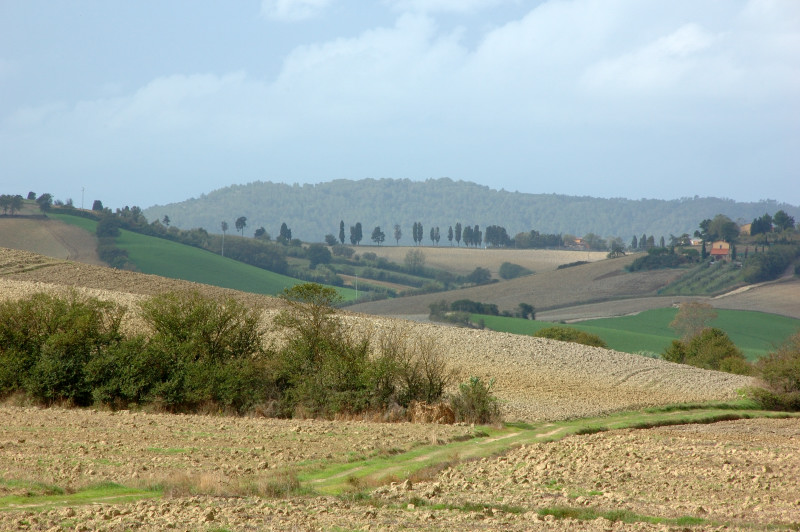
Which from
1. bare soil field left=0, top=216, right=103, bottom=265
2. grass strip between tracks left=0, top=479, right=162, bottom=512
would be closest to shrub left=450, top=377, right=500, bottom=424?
grass strip between tracks left=0, top=479, right=162, bottom=512

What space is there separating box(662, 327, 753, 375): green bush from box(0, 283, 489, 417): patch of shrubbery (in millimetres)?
31537

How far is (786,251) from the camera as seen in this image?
131625 mm

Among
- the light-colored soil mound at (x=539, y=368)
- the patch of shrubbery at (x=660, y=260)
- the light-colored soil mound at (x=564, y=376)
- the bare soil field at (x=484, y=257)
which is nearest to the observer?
the light-colored soil mound at (x=564, y=376)

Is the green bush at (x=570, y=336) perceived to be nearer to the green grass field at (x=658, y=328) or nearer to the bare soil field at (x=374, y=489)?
the green grass field at (x=658, y=328)

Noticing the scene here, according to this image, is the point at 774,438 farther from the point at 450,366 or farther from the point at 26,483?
the point at 26,483

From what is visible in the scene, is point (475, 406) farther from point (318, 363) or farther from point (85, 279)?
point (85, 279)

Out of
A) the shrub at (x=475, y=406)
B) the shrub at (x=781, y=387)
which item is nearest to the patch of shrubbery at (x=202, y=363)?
the shrub at (x=475, y=406)

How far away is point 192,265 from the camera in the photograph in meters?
131

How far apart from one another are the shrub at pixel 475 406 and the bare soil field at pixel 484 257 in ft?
Result: 436

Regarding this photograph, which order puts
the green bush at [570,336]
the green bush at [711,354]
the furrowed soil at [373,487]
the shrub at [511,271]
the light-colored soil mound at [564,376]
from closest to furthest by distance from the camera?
the furrowed soil at [373,487], the light-colored soil mound at [564,376], the green bush at [711,354], the green bush at [570,336], the shrub at [511,271]

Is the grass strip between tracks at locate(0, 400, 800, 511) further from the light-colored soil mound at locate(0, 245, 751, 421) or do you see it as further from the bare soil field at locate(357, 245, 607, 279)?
the bare soil field at locate(357, 245, 607, 279)

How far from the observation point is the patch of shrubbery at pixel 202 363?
86.0 ft

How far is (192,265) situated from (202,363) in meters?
107

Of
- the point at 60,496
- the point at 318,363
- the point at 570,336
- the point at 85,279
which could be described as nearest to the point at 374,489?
the point at 60,496
